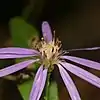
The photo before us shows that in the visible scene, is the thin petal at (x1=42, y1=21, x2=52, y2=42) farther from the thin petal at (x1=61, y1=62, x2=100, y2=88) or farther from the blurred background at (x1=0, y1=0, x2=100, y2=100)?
the blurred background at (x1=0, y1=0, x2=100, y2=100)

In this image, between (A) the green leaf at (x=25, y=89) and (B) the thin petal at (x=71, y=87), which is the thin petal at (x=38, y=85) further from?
(A) the green leaf at (x=25, y=89)

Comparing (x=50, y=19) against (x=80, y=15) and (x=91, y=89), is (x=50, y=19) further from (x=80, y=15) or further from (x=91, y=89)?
(x=91, y=89)

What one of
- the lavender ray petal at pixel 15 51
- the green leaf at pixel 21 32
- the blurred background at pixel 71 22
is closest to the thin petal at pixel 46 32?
the lavender ray petal at pixel 15 51

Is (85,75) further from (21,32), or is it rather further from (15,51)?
(21,32)

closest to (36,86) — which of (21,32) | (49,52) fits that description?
(49,52)

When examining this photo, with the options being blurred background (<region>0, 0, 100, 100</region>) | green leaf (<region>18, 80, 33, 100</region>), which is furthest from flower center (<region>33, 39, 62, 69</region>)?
blurred background (<region>0, 0, 100, 100</region>)

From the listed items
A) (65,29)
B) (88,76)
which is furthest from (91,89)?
(88,76)
